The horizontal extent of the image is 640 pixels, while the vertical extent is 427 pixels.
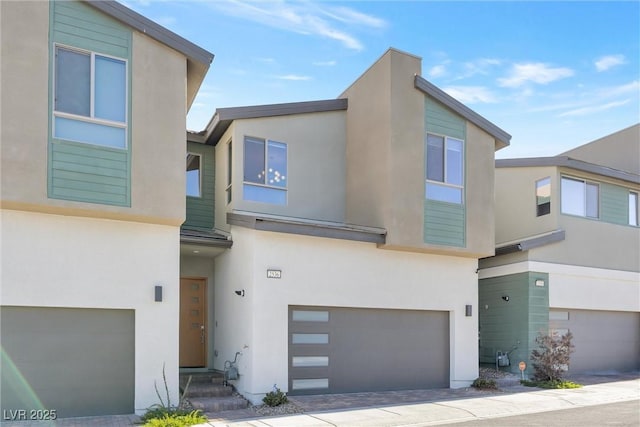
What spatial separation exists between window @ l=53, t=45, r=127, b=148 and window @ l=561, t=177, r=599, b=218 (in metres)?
12.6

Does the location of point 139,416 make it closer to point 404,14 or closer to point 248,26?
point 248,26

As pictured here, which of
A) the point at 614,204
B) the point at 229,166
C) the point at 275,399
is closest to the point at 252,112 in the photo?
the point at 229,166

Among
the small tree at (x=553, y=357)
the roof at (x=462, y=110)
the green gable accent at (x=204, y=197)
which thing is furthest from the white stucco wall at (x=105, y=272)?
the small tree at (x=553, y=357)

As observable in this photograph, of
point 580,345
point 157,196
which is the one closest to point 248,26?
point 157,196

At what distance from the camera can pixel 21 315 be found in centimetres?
928

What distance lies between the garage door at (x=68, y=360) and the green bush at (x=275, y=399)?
99.4 inches

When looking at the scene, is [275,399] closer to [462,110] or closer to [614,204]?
[462,110]

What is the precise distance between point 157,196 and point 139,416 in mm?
3916

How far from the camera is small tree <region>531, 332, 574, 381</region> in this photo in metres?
14.0

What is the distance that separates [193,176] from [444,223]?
262 inches

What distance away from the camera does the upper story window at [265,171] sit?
43.9ft

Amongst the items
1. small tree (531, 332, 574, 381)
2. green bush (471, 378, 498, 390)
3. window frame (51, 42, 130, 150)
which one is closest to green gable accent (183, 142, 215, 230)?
window frame (51, 42, 130, 150)

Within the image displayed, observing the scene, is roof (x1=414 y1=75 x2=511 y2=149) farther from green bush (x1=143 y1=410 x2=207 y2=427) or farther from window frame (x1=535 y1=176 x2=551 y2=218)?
green bush (x1=143 y1=410 x2=207 y2=427)

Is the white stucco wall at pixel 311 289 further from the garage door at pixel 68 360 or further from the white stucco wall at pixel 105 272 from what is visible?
the garage door at pixel 68 360
